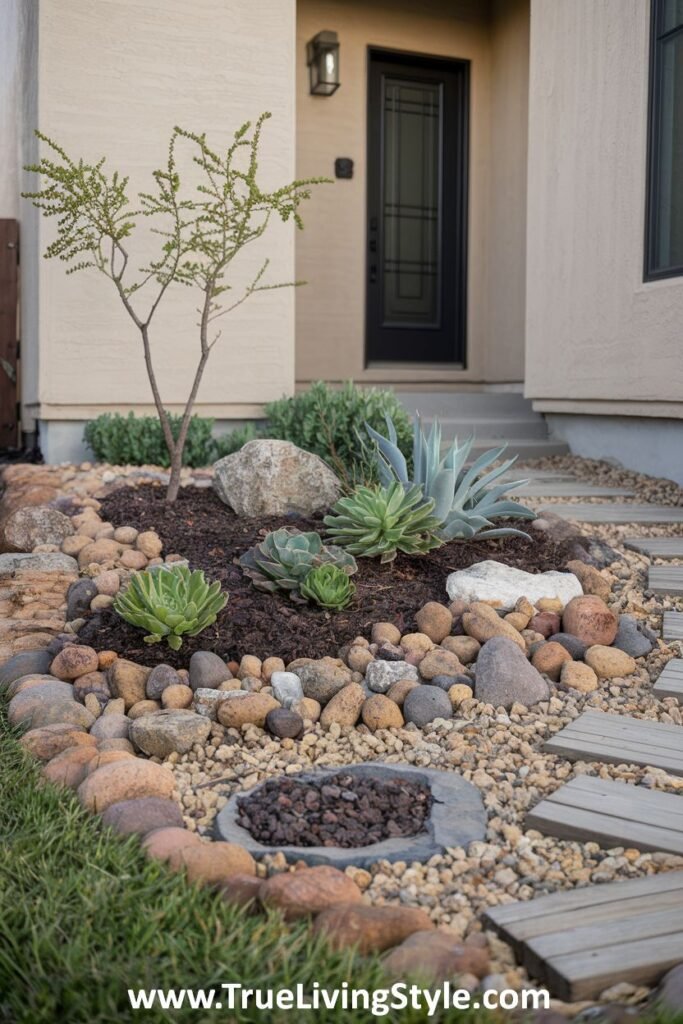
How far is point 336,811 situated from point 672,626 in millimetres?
1730

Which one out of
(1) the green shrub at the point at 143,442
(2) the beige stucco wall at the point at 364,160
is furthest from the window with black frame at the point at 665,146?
(1) the green shrub at the point at 143,442

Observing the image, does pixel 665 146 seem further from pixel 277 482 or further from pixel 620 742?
pixel 620 742

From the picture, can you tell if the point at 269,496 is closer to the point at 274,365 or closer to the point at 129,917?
the point at 274,365

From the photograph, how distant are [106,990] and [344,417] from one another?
4.13 meters

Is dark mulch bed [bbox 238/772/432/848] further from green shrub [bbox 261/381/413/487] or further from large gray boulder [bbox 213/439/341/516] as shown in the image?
green shrub [bbox 261/381/413/487]

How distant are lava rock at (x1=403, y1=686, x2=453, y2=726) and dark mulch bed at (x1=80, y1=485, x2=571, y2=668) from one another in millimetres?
431

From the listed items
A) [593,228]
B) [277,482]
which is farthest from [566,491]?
[593,228]

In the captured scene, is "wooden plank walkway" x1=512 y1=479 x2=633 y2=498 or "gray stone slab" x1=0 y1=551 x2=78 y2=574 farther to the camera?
"wooden plank walkway" x1=512 y1=479 x2=633 y2=498

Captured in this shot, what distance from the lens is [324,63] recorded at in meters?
7.42

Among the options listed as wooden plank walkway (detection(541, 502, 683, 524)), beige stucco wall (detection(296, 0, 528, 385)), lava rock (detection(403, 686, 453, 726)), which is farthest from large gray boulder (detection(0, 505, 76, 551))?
beige stucco wall (detection(296, 0, 528, 385))

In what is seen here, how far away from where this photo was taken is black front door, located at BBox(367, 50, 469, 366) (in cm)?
804

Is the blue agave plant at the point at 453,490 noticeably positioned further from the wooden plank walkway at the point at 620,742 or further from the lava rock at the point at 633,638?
the wooden plank walkway at the point at 620,742

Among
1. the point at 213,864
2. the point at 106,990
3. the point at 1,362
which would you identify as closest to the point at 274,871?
the point at 213,864

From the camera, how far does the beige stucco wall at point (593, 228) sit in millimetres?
5734
